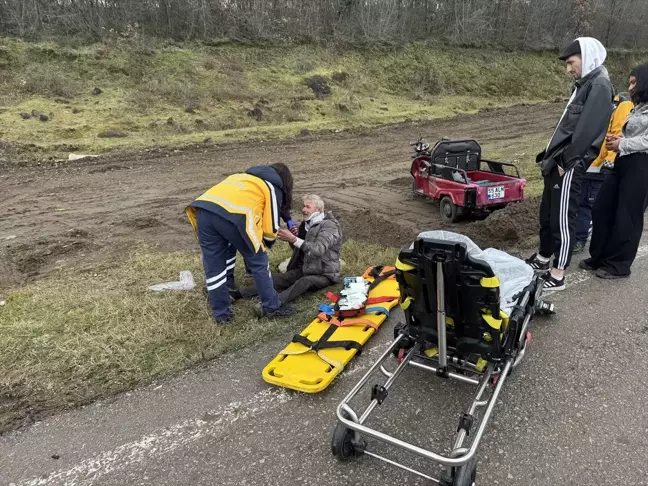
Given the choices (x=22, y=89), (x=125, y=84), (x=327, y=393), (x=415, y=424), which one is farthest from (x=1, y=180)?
(x=415, y=424)

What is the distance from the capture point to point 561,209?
170 inches

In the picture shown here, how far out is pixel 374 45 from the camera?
911 inches

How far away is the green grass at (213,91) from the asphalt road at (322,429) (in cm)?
984

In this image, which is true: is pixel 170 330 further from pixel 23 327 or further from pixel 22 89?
pixel 22 89

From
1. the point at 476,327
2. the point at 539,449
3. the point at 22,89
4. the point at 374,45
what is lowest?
the point at 539,449

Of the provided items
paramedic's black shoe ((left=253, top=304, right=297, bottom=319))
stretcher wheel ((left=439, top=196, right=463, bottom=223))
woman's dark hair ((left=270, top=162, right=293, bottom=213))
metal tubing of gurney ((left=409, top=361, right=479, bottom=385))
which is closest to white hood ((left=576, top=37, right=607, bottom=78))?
woman's dark hair ((left=270, top=162, right=293, bottom=213))

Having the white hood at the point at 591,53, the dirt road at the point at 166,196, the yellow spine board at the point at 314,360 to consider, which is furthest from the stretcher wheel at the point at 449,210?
the yellow spine board at the point at 314,360

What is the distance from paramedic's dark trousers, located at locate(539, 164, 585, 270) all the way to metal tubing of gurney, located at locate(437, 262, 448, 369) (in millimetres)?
2210

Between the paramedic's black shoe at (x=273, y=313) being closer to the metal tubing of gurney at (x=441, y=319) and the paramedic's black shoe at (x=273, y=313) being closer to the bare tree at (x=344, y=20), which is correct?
the metal tubing of gurney at (x=441, y=319)

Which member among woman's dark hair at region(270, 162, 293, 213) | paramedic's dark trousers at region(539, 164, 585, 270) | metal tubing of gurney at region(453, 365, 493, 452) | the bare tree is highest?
the bare tree

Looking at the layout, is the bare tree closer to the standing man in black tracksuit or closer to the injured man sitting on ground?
the injured man sitting on ground

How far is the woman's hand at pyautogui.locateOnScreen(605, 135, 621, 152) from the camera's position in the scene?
443cm

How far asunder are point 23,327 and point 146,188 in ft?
17.6

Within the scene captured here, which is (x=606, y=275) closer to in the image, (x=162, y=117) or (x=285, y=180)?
(x=285, y=180)
